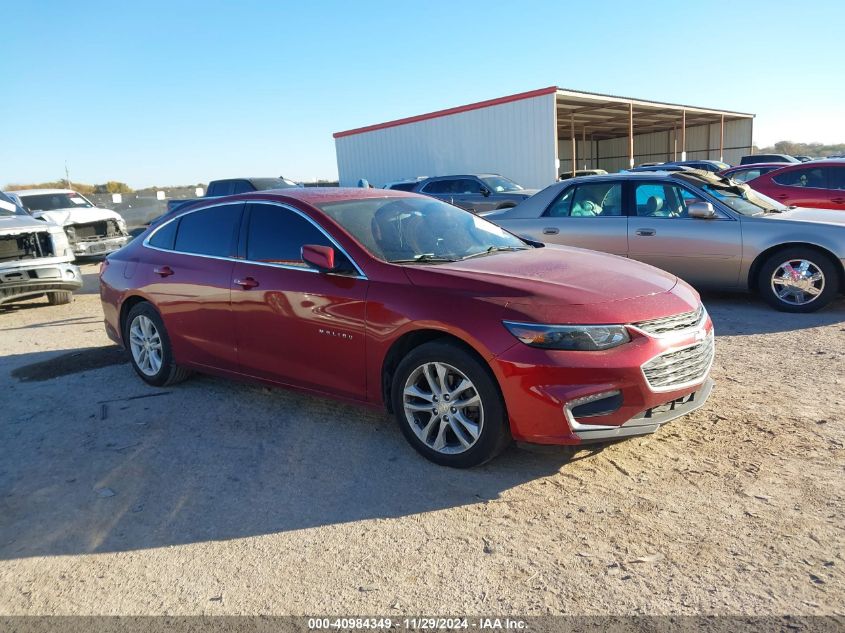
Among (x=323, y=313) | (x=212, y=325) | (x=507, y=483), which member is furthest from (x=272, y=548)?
(x=212, y=325)

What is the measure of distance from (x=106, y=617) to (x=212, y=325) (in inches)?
99.6

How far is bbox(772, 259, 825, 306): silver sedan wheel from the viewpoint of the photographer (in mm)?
7035

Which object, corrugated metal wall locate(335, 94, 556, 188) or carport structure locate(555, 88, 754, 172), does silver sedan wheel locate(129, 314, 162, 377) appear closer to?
corrugated metal wall locate(335, 94, 556, 188)

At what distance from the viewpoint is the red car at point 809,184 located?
36.0ft

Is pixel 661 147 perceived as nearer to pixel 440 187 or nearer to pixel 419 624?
pixel 440 187

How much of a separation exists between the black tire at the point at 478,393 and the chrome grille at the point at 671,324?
854 mm

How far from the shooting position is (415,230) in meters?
4.58

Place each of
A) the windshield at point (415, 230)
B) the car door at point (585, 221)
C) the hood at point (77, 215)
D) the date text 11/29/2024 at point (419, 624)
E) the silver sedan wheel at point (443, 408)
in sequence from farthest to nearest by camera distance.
Answer: the hood at point (77, 215), the car door at point (585, 221), the windshield at point (415, 230), the silver sedan wheel at point (443, 408), the date text 11/29/2024 at point (419, 624)

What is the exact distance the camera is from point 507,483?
360 cm

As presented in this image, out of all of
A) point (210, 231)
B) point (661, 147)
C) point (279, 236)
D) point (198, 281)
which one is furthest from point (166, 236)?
point (661, 147)

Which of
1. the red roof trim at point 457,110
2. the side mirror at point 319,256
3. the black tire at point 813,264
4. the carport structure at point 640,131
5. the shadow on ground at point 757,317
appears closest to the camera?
the side mirror at point 319,256

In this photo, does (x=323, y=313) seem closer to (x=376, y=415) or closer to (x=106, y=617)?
(x=376, y=415)

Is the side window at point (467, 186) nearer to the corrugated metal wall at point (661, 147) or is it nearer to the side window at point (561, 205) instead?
the side window at point (561, 205)

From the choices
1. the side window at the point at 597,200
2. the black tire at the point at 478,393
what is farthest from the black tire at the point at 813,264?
the black tire at the point at 478,393
